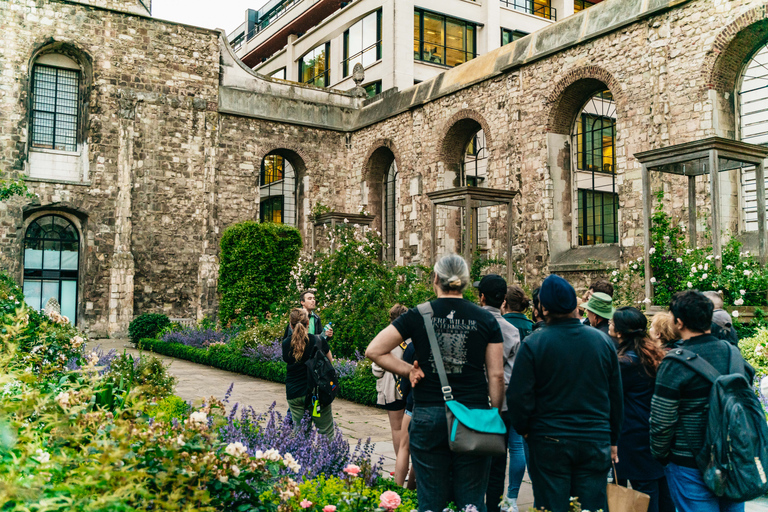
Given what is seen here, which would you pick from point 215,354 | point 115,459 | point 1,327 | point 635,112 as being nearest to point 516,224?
point 635,112

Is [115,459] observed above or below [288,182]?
below

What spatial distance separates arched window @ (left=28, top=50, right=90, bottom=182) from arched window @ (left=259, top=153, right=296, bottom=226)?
9.58m

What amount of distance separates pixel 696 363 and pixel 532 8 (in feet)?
91.7

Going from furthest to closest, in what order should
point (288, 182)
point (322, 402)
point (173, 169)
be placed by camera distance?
point (288, 182)
point (173, 169)
point (322, 402)

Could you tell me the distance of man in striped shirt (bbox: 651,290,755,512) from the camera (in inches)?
117

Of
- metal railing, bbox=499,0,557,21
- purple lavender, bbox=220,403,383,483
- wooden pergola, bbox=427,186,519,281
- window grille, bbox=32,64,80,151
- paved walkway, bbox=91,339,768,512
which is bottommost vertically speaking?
paved walkway, bbox=91,339,768,512

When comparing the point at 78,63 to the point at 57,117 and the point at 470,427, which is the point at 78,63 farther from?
the point at 470,427

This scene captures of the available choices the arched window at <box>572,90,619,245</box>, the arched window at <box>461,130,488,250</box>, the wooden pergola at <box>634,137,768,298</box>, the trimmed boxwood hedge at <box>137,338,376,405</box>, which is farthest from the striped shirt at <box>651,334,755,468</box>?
the arched window at <box>572,90,619,245</box>

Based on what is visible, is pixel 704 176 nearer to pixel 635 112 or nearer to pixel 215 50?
pixel 635 112

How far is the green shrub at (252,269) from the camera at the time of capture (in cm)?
1558

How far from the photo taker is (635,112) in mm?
12250

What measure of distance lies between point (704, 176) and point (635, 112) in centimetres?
212

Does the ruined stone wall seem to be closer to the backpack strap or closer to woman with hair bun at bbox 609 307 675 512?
woman with hair bun at bbox 609 307 675 512

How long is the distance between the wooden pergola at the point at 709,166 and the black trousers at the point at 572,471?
7.59 meters
